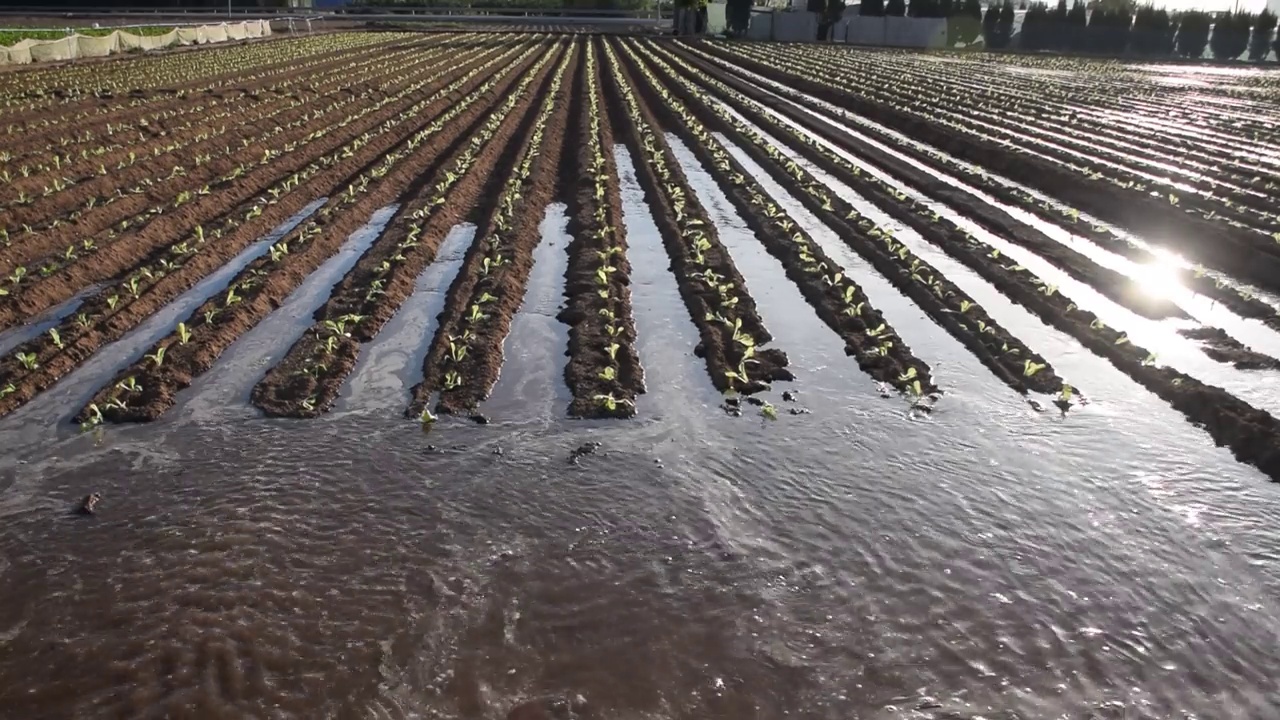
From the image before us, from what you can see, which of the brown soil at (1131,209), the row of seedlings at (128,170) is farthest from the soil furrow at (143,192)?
the brown soil at (1131,209)

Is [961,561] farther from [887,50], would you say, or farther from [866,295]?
[887,50]

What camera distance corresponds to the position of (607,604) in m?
4.70

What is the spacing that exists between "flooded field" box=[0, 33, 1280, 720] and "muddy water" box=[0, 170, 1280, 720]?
2 centimetres

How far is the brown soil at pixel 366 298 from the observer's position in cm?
693

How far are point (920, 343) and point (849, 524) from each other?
3.34m

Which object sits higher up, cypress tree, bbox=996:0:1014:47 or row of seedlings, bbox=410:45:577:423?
cypress tree, bbox=996:0:1014:47

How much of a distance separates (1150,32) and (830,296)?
54900 mm

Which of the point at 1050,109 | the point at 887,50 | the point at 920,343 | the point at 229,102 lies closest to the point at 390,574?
the point at 920,343

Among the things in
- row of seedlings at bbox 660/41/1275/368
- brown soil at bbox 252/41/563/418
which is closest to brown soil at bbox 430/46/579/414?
brown soil at bbox 252/41/563/418

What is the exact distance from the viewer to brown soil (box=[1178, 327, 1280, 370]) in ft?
25.8

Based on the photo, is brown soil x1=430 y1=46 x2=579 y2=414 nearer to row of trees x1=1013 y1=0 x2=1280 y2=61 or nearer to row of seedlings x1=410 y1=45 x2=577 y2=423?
row of seedlings x1=410 y1=45 x2=577 y2=423

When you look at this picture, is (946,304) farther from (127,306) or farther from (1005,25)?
(1005,25)

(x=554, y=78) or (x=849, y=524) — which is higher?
(x=554, y=78)

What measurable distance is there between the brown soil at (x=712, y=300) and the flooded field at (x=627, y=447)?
0.06 m
